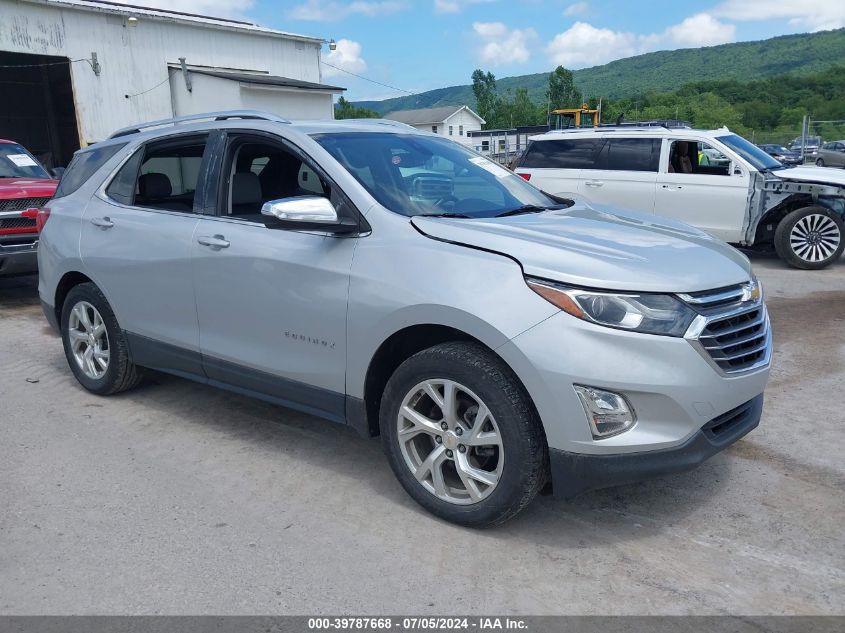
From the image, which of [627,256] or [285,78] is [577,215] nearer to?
[627,256]

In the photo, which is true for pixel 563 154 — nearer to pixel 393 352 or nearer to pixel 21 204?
pixel 21 204

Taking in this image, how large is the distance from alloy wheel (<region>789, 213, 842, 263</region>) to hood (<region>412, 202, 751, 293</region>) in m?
7.10

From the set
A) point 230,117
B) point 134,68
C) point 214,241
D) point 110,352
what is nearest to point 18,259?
point 110,352

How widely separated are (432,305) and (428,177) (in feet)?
3.71

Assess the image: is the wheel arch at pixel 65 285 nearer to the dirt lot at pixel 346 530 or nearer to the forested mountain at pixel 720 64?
the dirt lot at pixel 346 530

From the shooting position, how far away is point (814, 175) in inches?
395

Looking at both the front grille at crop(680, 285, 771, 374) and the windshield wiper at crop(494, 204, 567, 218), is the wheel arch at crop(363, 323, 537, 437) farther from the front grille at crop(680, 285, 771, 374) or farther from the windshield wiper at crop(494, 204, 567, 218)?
the front grille at crop(680, 285, 771, 374)

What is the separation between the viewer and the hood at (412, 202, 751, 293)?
3084 mm

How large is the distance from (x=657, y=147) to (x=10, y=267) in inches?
341

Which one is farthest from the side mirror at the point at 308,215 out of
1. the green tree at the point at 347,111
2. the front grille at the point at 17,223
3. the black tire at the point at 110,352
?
the green tree at the point at 347,111

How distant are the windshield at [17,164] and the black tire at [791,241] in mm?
10020

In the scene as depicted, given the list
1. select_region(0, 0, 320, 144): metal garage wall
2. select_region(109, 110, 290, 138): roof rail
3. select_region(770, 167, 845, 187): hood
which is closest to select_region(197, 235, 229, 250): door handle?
select_region(109, 110, 290, 138): roof rail

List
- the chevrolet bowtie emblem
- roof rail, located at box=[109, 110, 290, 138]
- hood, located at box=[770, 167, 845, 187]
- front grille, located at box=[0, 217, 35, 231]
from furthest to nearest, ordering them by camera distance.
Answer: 1. hood, located at box=[770, 167, 845, 187]
2. front grille, located at box=[0, 217, 35, 231]
3. roof rail, located at box=[109, 110, 290, 138]
4. the chevrolet bowtie emblem

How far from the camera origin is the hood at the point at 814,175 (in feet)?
32.1
